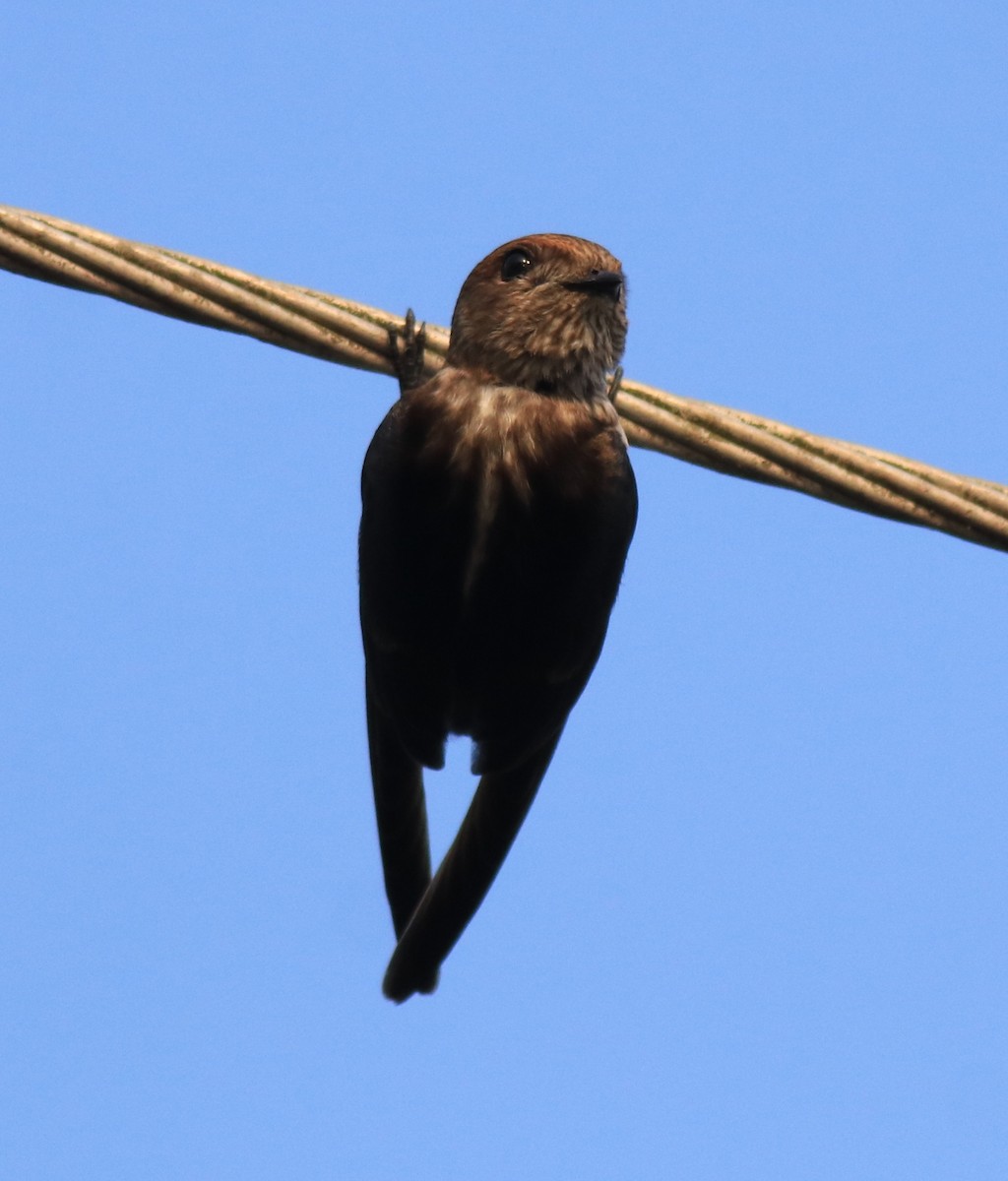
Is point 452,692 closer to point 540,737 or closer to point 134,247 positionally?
point 540,737

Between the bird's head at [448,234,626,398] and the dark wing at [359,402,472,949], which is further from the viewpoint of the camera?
the bird's head at [448,234,626,398]

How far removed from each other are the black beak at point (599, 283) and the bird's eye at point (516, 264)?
100 millimetres

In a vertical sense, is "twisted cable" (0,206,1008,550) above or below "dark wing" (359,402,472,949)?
above

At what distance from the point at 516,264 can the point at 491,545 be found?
2.39 ft

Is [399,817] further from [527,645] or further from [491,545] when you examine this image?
[491,545]

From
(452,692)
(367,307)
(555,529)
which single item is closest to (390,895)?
(452,692)

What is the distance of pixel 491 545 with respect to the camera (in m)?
3.44

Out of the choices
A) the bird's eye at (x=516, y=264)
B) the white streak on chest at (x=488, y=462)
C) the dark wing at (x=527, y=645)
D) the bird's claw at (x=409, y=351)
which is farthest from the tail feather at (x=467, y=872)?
the bird's eye at (x=516, y=264)

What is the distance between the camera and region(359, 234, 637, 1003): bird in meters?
3.49

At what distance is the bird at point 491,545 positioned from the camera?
11.4 feet

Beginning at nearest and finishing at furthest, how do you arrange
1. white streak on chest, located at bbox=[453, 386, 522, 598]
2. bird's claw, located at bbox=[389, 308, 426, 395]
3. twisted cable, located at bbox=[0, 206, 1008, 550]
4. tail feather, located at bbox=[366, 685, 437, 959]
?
1. twisted cable, located at bbox=[0, 206, 1008, 550]
2. white streak on chest, located at bbox=[453, 386, 522, 598]
3. bird's claw, located at bbox=[389, 308, 426, 395]
4. tail feather, located at bbox=[366, 685, 437, 959]

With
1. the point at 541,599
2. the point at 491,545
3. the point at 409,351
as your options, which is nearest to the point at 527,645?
the point at 541,599

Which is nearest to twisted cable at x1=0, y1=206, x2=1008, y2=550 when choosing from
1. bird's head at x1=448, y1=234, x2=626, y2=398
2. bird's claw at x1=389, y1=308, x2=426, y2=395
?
bird's claw at x1=389, y1=308, x2=426, y2=395

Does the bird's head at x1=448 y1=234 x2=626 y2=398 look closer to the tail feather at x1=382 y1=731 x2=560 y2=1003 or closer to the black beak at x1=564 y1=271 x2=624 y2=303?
the black beak at x1=564 y1=271 x2=624 y2=303
